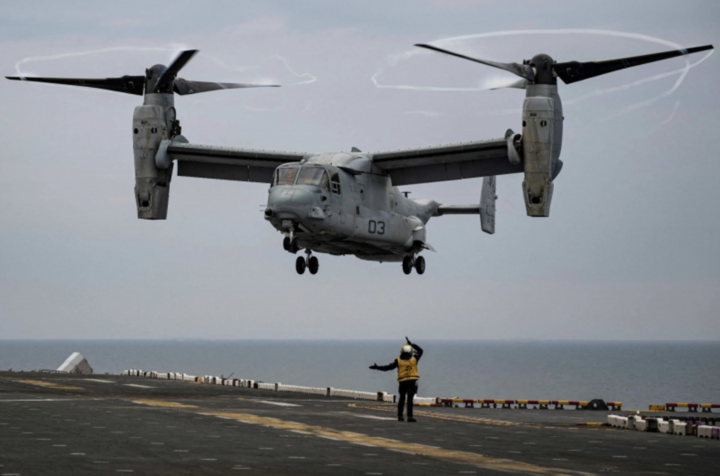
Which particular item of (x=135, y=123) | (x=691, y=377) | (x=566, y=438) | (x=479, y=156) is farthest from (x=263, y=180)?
(x=691, y=377)

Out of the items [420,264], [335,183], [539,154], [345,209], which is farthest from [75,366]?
[539,154]

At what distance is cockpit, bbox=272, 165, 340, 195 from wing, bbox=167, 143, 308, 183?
5.27m

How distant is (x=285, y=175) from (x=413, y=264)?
34.7 feet

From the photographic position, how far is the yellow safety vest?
24500 mm

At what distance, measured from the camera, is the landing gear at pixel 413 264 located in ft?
149

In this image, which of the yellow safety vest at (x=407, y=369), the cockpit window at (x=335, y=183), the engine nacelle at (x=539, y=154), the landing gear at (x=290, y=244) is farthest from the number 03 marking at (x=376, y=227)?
the yellow safety vest at (x=407, y=369)

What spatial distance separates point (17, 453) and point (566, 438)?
11.7 metres

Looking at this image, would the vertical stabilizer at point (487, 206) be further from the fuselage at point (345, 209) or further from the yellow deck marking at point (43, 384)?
the yellow deck marking at point (43, 384)

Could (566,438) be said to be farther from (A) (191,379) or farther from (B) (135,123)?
(A) (191,379)

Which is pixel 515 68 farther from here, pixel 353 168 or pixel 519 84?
pixel 353 168

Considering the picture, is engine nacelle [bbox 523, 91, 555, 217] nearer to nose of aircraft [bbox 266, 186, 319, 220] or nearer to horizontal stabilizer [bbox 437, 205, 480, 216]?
nose of aircraft [bbox 266, 186, 319, 220]

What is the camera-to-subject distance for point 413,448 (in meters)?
19.4

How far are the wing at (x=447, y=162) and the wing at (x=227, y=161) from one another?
13.7 feet

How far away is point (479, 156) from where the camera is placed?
1629 inches
